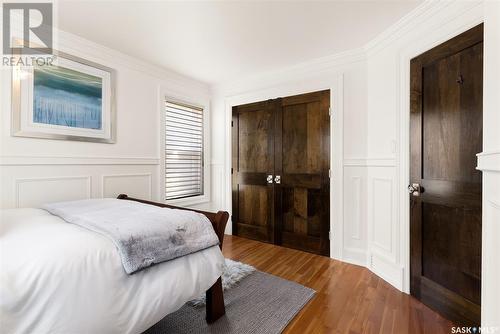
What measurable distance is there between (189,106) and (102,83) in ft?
4.08

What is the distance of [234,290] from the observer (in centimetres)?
202

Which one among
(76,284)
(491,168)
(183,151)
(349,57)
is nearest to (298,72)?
(349,57)

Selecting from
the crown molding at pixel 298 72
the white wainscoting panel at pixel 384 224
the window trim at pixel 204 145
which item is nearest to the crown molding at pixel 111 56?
the window trim at pixel 204 145

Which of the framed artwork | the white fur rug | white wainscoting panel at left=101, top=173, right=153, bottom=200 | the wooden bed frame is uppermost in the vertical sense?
the framed artwork

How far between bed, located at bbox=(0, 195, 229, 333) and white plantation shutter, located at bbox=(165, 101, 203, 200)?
206 cm

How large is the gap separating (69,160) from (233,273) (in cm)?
198

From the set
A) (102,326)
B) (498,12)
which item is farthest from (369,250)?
(102,326)

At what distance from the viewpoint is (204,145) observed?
12.5 ft

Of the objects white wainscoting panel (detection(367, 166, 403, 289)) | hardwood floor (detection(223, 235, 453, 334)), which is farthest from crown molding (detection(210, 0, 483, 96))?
hardwood floor (detection(223, 235, 453, 334))

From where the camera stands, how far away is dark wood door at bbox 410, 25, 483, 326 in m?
1.53

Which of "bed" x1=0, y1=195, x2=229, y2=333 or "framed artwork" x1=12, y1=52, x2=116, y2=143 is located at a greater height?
"framed artwork" x1=12, y1=52, x2=116, y2=143

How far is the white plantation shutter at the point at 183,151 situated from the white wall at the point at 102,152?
0.20 metres

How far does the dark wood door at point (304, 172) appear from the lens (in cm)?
283

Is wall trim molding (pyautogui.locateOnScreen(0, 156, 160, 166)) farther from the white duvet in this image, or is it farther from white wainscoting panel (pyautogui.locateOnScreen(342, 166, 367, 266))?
white wainscoting panel (pyautogui.locateOnScreen(342, 166, 367, 266))
